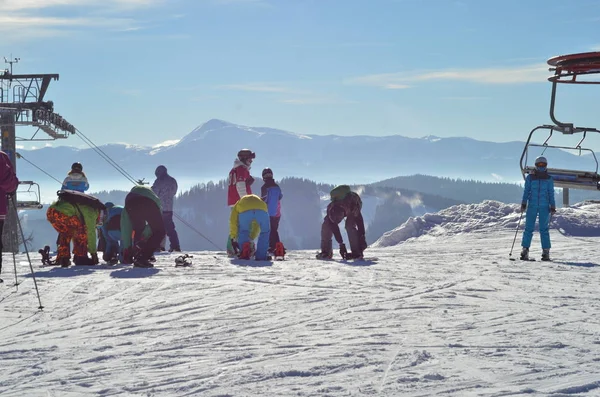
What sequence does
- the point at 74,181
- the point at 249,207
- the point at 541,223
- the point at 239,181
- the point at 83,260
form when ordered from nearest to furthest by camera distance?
1. the point at 83,260
2. the point at 249,207
3. the point at 74,181
4. the point at 541,223
5. the point at 239,181

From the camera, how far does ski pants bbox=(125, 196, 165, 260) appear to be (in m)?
12.1

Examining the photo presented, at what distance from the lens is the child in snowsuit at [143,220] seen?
12109 millimetres

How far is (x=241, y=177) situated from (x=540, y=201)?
5526mm

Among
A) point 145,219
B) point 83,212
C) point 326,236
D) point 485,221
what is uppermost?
point 83,212

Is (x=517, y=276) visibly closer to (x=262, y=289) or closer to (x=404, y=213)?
(x=262, y=289)

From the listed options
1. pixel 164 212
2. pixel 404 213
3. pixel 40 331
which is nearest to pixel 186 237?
pixel 404 213

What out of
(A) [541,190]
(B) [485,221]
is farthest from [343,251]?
(B) [485,221]

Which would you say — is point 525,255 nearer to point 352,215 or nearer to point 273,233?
point 352,215

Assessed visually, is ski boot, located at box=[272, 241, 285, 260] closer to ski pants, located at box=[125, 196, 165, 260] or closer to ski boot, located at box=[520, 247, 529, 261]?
ski pants, located at box=[125, 196, 165, 260]

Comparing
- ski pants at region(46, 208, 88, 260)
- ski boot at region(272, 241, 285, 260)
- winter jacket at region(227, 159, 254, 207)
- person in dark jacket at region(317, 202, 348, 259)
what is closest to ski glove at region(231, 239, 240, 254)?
ski boot at region(272, 241, 285, 260)

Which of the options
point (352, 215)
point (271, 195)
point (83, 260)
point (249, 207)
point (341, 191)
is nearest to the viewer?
point (83, 260)

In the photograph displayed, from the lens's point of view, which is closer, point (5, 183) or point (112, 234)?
point (5, 183)

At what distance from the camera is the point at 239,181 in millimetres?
14836

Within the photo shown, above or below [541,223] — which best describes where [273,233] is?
below
